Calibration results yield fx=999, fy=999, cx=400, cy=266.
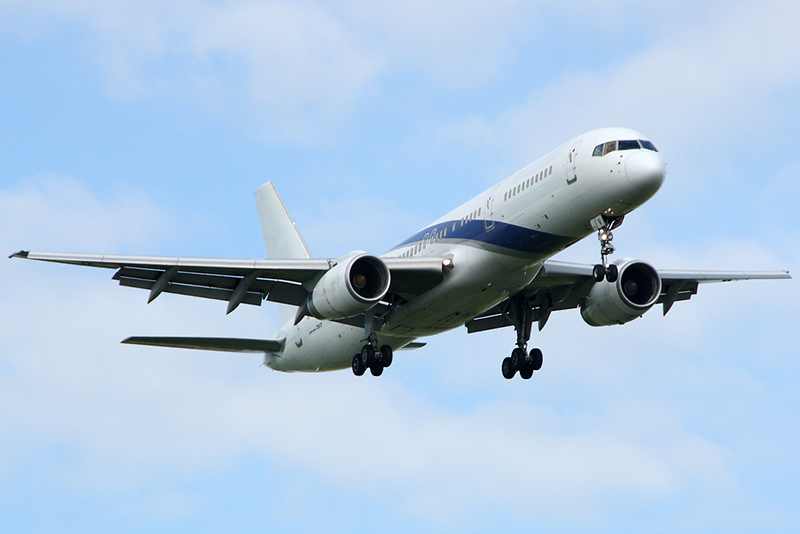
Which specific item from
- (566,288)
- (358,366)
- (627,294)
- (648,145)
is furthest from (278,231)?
(648,145)

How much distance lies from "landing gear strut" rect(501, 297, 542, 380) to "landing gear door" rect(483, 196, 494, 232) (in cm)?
597

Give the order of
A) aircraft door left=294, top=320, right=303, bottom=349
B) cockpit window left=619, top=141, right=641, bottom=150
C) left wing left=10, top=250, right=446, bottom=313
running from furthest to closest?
aircraft door left=294, top=320, right=303, bottom=349
left wing left=10, top=250, right=446, bottom=313
cockpit window left=619, top=141, right=641, bottom=150

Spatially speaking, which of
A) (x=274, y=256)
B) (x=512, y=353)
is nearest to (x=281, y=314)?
(x=274, y=256)

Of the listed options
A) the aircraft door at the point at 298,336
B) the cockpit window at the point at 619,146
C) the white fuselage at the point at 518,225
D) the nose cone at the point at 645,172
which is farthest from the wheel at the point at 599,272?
the aircraft door at the point at 298,336

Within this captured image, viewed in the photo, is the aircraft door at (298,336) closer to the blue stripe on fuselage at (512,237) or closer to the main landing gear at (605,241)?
the blue stripe on fuselage at (512,237)

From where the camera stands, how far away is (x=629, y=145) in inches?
1042

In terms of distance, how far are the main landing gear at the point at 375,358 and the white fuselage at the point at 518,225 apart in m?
0.76

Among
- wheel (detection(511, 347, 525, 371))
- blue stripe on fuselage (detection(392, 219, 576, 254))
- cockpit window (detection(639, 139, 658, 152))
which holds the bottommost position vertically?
wheel (detection(511, 347, 525, 371))

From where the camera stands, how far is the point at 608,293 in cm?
3306

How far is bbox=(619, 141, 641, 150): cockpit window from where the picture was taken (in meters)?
26.4

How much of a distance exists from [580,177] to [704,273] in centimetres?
1094

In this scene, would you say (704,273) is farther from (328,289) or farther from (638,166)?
(328,289)

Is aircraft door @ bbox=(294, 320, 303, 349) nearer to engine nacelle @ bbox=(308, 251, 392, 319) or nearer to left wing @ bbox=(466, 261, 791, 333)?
left wing @ bbox=(466, 261, 791, 333)

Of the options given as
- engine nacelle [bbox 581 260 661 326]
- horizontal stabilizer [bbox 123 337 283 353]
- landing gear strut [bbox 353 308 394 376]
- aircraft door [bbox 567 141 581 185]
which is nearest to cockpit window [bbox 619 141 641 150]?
aircraft door [bbox 567 141 581 185]
